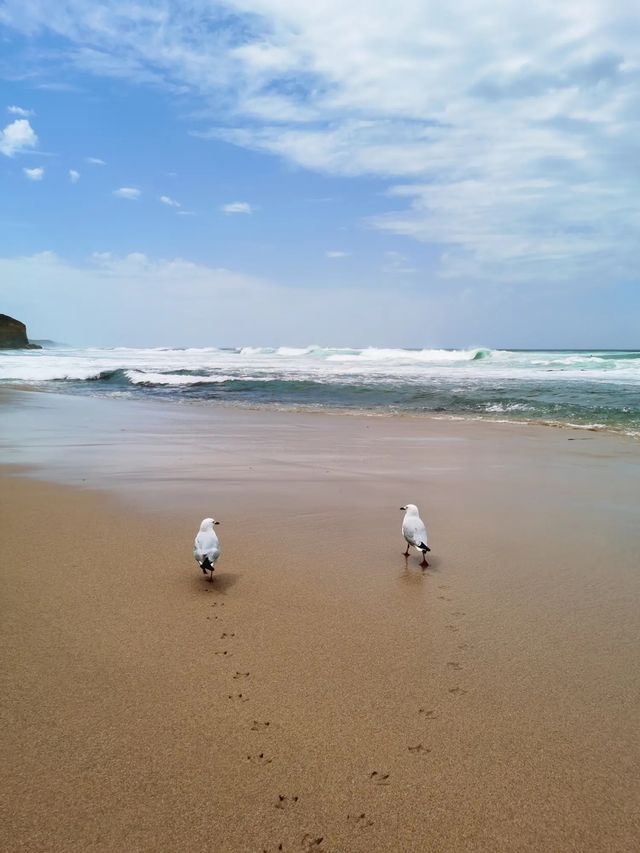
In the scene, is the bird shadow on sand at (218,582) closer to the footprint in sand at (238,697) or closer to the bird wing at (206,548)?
the bird wing at (206,548)

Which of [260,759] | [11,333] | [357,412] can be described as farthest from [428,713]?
[11,333]

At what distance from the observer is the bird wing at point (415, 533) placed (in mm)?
3932

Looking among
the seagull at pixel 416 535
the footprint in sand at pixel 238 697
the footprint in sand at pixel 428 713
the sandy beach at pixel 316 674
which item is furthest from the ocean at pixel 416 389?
the footprint in sand at pixel 238 697

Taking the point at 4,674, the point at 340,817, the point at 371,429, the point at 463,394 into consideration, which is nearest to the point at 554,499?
the point at 340,817

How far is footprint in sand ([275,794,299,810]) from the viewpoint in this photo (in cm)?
186

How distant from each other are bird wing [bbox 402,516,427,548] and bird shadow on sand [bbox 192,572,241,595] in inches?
46.0

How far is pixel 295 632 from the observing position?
295 centimetres

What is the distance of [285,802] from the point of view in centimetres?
187

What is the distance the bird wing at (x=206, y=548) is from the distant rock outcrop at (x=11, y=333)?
76426 millimetres

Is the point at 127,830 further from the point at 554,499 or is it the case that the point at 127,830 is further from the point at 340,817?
the point at 554,499

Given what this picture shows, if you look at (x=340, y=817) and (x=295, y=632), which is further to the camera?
(x=295, y=632)

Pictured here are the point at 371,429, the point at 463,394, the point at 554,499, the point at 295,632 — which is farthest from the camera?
the point at 463,394

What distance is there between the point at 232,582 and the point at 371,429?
7.74 metres

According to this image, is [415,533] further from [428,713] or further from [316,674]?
[428,713]
